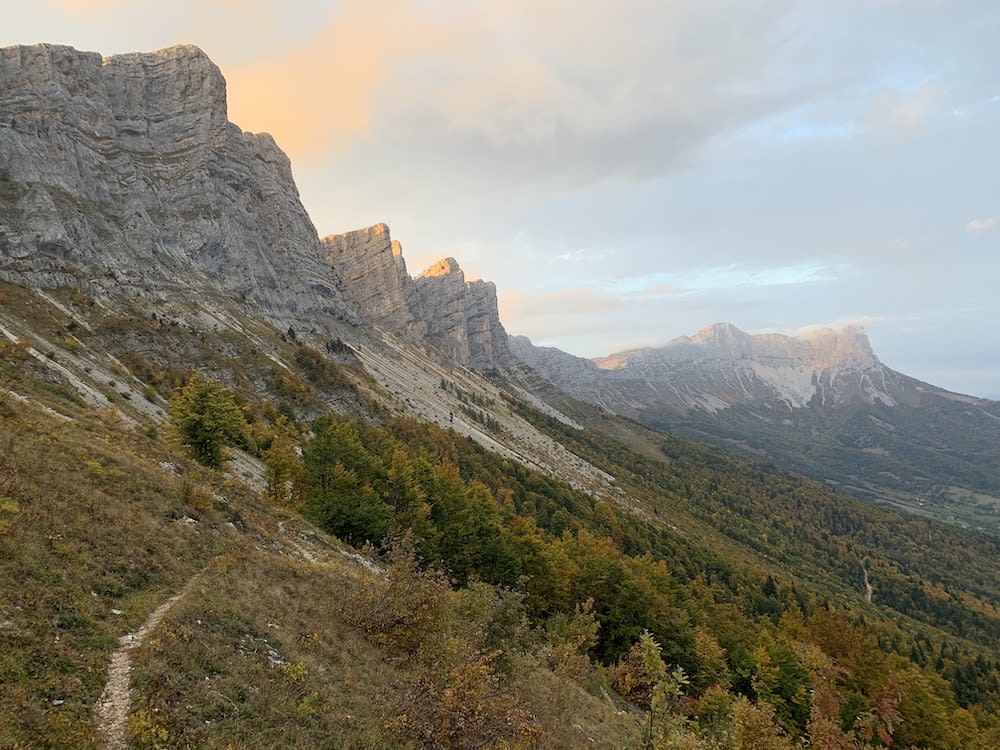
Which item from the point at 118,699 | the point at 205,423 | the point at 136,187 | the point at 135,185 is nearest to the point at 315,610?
the point at 118,699

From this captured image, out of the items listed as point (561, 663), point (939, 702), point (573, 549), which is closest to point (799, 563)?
point (939, 702)

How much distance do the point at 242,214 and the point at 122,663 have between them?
186 meters

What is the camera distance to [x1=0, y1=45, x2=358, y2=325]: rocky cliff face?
309ft

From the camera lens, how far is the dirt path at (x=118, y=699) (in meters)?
9.11

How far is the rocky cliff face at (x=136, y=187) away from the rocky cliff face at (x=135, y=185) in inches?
14.5

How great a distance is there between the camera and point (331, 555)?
2925cm

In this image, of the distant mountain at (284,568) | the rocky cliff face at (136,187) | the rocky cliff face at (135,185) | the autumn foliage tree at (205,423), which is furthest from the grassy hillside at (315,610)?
the rocky cliff face at (135,185)

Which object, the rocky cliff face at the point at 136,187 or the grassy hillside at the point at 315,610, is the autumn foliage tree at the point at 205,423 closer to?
the grassy hillside at the point at 315,610

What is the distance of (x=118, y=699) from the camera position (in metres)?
10.1

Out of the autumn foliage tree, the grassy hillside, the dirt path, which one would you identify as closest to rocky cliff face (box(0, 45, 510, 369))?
the grassy hillside

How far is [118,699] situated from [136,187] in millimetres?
160921

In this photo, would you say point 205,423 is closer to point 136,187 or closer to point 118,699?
point 118,699

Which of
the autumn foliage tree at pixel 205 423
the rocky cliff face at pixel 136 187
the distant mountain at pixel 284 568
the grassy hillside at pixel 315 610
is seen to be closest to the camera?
the grassy hillside at pixel 315 610

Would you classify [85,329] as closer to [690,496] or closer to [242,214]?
[242,214]
